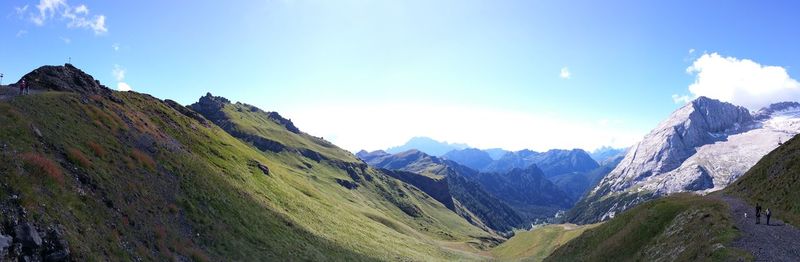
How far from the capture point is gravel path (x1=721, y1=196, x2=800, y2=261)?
32031mm

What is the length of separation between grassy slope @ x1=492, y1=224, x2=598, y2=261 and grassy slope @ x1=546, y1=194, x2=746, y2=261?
1447 inches

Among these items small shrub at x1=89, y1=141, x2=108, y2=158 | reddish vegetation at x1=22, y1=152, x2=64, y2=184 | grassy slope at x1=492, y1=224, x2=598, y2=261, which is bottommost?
grassy slope at x1=492, y1=224, x2=598, y2=261

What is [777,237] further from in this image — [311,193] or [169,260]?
[311,193]

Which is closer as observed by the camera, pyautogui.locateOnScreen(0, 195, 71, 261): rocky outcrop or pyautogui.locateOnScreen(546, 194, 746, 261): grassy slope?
pyautogui.locateOnScreen(0, 195, 71, 261): rocky outcrop

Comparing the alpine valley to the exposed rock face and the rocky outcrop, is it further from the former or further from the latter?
the exposed rock face

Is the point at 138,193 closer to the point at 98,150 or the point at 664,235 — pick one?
the point at 98,150

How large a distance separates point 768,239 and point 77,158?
58.9 meters

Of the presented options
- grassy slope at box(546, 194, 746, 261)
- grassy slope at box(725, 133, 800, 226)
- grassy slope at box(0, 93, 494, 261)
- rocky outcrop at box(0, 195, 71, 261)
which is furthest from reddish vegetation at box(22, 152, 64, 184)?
grassy slope at box(725, 133, 800, 226)

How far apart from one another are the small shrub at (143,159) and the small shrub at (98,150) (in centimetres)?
528

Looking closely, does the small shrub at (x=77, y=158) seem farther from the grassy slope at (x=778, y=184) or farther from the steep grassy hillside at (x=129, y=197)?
the grassy slope at (x=778, y=184)

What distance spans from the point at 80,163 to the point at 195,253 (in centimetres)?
1273

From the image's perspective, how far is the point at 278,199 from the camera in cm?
8356

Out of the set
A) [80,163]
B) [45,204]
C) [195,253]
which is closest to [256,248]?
[195,253]

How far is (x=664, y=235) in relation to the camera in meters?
48.9
